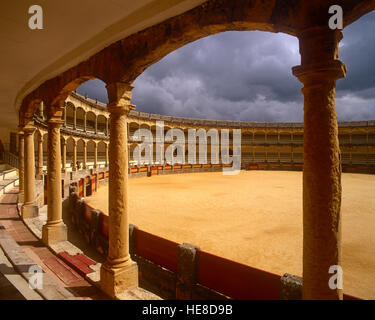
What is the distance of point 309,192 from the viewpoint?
1840 millimetres

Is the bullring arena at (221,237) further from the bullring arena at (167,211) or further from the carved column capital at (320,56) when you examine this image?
the carved column capital at (320,56)

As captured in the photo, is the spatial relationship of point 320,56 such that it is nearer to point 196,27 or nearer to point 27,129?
point 196,27

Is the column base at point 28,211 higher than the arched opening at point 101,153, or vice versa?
the arched opening at point 101,153

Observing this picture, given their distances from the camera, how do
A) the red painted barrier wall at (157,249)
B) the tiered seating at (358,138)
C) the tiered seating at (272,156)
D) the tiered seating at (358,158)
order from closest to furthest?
the red painted barrier wall at (157,249) < the tiered seating at (358,158) < the tiered seating at (358,138) < the tiered seating at (272,156)

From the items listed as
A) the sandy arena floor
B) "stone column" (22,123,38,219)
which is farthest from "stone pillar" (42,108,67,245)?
the sandy arena floor

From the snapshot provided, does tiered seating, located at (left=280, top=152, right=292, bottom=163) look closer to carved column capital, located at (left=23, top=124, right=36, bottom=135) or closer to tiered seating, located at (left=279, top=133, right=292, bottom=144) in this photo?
tiered seating, located at (left=279, top=133, right=292, bottom=144)

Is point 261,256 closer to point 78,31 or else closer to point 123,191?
point 123,191

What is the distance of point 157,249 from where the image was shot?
161 inches

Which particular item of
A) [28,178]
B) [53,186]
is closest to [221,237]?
[53,186]

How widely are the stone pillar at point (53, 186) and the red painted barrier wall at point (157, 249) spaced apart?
1.81 metres

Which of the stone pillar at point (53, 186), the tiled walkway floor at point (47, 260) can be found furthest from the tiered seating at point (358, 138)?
the tiled walkway floor at point (47, 260)

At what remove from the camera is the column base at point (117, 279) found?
309cm
